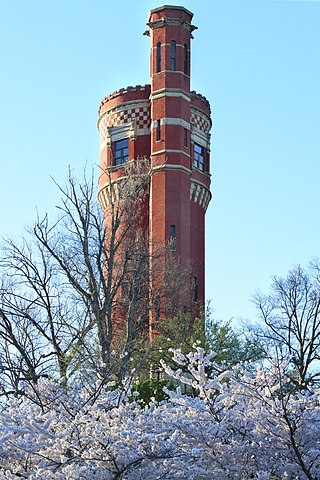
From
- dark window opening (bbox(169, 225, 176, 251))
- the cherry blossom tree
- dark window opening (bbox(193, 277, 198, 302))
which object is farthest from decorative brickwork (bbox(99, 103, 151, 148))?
the cherry blossom tree

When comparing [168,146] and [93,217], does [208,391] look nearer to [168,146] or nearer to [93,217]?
[93,217]

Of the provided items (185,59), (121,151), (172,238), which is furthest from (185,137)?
(172,238)

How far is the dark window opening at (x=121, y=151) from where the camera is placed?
1609 inches

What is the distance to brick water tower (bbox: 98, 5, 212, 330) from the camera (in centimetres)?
3831

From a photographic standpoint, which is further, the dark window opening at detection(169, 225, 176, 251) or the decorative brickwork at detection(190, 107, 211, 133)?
the decorative brickwork at detection(190, 107, 211, 133)

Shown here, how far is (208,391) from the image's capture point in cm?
1176

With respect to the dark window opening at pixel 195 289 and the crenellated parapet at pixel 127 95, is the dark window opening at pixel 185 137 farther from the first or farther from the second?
the dark window opening at pixel 195 289

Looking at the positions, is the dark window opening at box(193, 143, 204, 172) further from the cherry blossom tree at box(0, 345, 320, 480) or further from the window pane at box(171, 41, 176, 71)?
the cherry blossom tree at box(0, 345, 320, 480)

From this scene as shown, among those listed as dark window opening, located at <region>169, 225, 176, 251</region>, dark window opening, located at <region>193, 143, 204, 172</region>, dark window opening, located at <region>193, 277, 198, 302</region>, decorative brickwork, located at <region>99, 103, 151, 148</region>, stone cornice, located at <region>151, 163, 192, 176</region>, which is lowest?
dark window opening, located at <region>193, 277, 198, 302</region>

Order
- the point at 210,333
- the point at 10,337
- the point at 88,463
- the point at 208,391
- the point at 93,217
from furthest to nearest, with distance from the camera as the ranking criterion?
the point at 210,333 < the point at 93,217 < the point at 10,337 < the point at 208,391 < the point at 88,463

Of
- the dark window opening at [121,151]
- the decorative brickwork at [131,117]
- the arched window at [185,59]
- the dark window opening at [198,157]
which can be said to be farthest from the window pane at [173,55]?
the dark window opening at [121,151]

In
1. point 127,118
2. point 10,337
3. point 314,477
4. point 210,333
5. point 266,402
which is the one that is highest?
point 127,118

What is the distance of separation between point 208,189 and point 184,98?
4.52 meters

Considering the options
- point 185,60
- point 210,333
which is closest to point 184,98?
point 185,60
